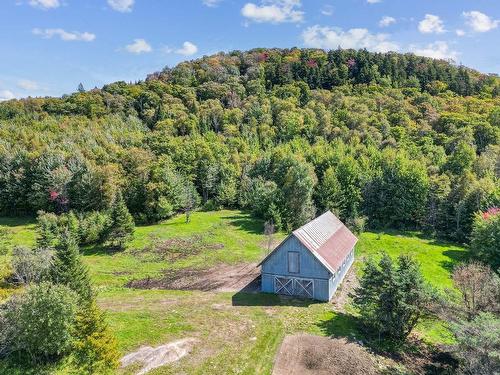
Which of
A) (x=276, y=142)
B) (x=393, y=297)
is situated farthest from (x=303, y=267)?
(x=276, y=142)

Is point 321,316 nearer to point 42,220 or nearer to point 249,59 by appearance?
point 42,220

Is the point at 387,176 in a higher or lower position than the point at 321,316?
higher

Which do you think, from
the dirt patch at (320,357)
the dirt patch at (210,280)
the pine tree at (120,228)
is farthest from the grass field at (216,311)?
the pine tree at (120,228)

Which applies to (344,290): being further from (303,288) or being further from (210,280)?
(210,280)

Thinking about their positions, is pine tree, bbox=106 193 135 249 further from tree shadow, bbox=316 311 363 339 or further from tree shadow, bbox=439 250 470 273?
tree shadow, bbox=439 250 470 273

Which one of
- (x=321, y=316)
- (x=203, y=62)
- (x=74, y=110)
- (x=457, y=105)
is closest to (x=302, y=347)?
(x=321, y=316)

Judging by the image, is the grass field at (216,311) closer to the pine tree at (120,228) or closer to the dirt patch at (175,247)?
the dirt patch at (175,247)

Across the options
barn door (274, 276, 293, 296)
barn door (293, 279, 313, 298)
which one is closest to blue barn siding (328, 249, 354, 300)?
barn door (293, 279, 313, 298)
